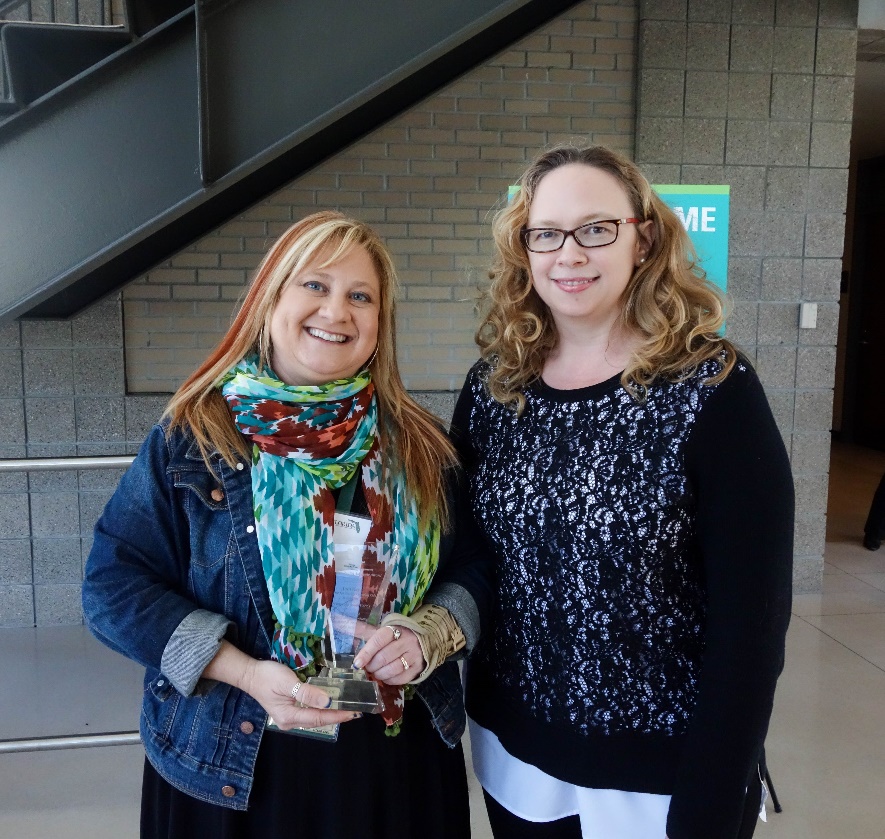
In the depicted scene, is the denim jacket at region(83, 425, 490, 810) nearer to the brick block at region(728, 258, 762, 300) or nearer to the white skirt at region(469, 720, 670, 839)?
the white skirt at region(469, 720, 670, 839)

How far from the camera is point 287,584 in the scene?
124 cm

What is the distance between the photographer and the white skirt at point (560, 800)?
130 cm

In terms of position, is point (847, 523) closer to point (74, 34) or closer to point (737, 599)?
point (737, 599)

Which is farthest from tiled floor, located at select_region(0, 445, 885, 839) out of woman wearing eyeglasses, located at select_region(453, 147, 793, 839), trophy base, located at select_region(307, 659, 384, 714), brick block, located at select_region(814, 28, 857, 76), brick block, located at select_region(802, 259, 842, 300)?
brick block, located at select_region(814, 28, 857, 76)

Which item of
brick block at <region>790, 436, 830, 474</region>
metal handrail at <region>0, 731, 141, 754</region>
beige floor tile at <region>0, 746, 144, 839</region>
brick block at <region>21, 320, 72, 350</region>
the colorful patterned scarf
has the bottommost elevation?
beige floor tile at <region>0, 746, 144, 839</region>

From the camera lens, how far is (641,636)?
128cm

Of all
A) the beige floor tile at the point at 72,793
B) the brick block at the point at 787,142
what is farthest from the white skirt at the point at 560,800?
the brick block at the point at 787,142

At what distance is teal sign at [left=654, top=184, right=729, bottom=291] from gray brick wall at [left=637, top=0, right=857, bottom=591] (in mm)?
1460

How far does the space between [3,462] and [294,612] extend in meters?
1.61

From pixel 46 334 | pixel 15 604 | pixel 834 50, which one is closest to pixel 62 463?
pixel 46 334

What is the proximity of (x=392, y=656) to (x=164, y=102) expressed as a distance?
1.83 m

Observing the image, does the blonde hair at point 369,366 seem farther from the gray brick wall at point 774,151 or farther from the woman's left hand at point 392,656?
the gray brick wall at point 774,151

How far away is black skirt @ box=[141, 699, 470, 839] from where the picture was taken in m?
1.29

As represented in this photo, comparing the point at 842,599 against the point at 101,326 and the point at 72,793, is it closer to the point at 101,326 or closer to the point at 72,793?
the point at 72,793
